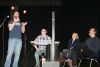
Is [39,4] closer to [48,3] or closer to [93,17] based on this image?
[48,3]

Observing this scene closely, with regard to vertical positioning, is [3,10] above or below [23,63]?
above

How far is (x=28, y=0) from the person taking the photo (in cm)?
1218

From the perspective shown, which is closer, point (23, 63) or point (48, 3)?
point (23, 63)

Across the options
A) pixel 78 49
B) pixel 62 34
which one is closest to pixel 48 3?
pixel 62 34

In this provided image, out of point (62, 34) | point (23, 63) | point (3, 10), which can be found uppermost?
point (3, 10)

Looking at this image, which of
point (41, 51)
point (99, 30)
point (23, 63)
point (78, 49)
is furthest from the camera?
point (99, 30)

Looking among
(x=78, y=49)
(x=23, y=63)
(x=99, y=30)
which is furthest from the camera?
(x=99, y=30)

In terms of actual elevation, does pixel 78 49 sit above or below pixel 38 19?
below

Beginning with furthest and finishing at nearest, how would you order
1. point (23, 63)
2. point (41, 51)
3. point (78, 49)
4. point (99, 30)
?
point (99, 30)
point (23, 63)
point (41, 51)
point (78, 49)

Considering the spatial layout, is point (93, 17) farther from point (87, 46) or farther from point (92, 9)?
point (87, 46)

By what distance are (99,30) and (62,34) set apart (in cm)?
120

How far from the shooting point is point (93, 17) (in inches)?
471

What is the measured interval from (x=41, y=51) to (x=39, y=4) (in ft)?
9.72

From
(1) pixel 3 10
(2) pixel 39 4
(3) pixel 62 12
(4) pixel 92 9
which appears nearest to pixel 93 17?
(4) pixel 92 9
